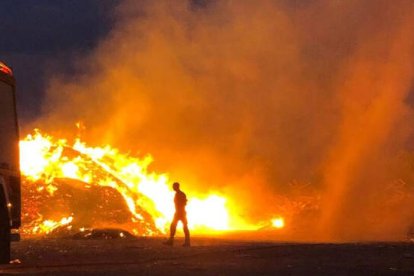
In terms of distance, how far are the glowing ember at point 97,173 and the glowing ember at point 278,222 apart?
1623cm

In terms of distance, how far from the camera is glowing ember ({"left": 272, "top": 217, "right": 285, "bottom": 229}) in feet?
220

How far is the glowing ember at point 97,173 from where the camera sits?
43.3 metres

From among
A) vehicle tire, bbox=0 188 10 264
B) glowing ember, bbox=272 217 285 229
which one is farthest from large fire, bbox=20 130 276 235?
vehicle tire, bbox=0 188 10 264

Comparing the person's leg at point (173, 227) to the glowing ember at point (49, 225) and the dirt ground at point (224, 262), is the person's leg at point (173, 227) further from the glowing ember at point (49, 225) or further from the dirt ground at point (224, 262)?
the glowing ember at point (49, 225)

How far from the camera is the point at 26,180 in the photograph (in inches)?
1641

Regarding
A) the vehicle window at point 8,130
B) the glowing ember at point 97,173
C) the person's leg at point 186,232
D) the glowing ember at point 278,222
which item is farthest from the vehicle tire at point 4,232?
the glowing ember at point 278,222

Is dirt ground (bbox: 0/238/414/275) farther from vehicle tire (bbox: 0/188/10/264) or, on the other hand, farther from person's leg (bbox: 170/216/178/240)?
person's leg (bbox: 170/216/178/240)

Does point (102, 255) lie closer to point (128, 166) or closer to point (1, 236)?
point (1, 236)

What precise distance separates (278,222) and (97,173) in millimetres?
27035

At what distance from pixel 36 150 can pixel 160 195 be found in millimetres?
10421

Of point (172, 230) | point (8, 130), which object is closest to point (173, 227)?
point (172, 230)

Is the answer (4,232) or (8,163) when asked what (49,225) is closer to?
(8,163)

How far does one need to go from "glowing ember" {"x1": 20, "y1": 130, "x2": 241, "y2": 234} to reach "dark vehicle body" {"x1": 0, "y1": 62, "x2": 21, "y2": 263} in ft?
82.3

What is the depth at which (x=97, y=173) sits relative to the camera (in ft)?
153
